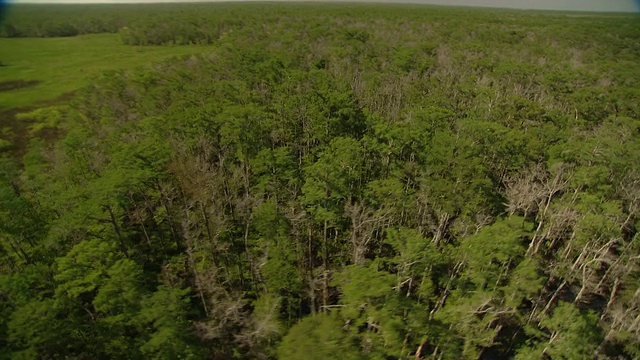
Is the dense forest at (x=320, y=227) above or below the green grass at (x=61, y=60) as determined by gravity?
below

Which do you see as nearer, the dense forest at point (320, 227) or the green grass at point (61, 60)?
the dense forest at point (320, 227)

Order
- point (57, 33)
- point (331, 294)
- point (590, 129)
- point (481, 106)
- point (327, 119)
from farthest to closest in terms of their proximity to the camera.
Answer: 1. point (57, 33)
2. point (481, 106)
3. point (590, 129)
4. point (327, 119)
5. point (331, 294)

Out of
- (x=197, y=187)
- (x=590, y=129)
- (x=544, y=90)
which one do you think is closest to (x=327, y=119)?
(x=197, y=187)

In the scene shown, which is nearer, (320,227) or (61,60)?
(320,227)

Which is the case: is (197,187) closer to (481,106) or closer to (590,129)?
(481,106)

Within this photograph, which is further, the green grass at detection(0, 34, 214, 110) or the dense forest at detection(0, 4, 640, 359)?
the green grass at detection(0, 34, 214, 110)
